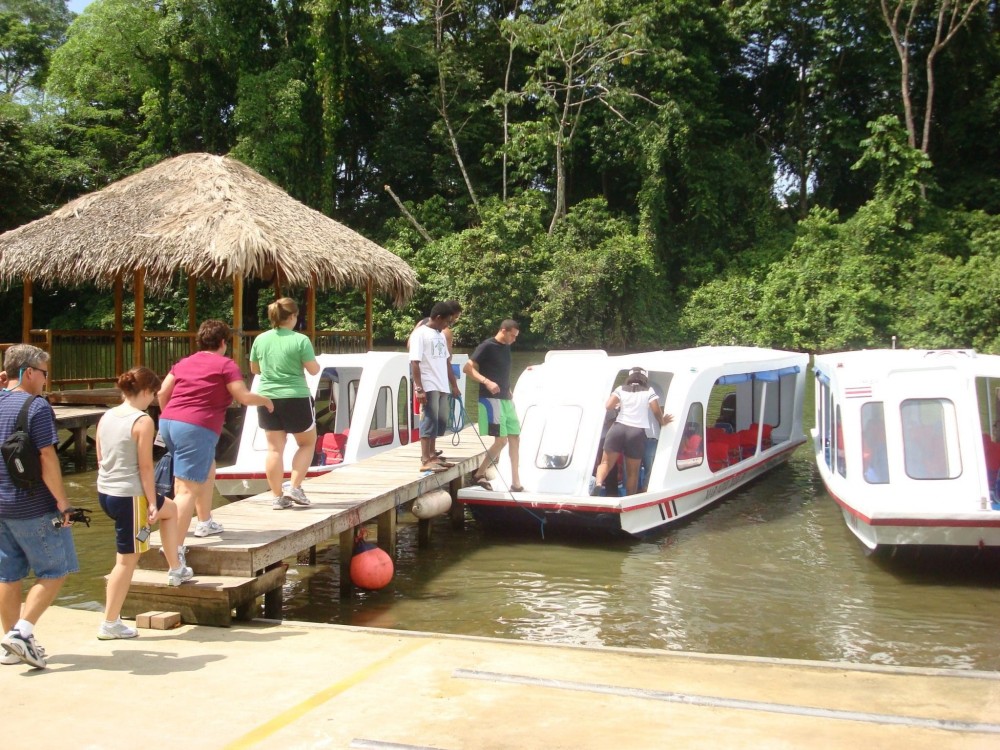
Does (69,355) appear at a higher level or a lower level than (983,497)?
higher

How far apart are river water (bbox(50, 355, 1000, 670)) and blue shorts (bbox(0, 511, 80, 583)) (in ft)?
10.3

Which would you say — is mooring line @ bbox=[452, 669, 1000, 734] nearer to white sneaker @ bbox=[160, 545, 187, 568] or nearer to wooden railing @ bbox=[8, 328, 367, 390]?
white sneaker @ bbox=[160, 545, 187, 568]

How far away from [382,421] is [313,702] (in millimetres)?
8006

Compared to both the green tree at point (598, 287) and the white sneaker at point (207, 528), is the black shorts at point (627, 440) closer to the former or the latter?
the white sneaker at point (207, 528)

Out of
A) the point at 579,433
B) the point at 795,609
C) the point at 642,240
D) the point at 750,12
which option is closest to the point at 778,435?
the point at 579,433

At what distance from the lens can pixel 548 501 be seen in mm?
10812

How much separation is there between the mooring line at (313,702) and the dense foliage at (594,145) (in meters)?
28.7

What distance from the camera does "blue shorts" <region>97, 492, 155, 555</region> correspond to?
20.1 feet

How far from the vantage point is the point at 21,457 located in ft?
18.4

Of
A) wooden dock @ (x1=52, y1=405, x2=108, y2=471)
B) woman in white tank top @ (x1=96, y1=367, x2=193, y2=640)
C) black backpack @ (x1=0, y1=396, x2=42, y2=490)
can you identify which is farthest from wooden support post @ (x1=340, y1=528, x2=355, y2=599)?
wooden dock @ (x1=52, y1=405, x2=108, y2=471)

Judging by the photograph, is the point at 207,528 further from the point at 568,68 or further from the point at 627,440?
the point at 568,68

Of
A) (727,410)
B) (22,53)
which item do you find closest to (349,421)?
(727,410)

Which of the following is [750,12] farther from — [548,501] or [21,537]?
[21,537]

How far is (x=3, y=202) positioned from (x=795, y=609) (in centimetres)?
2824
